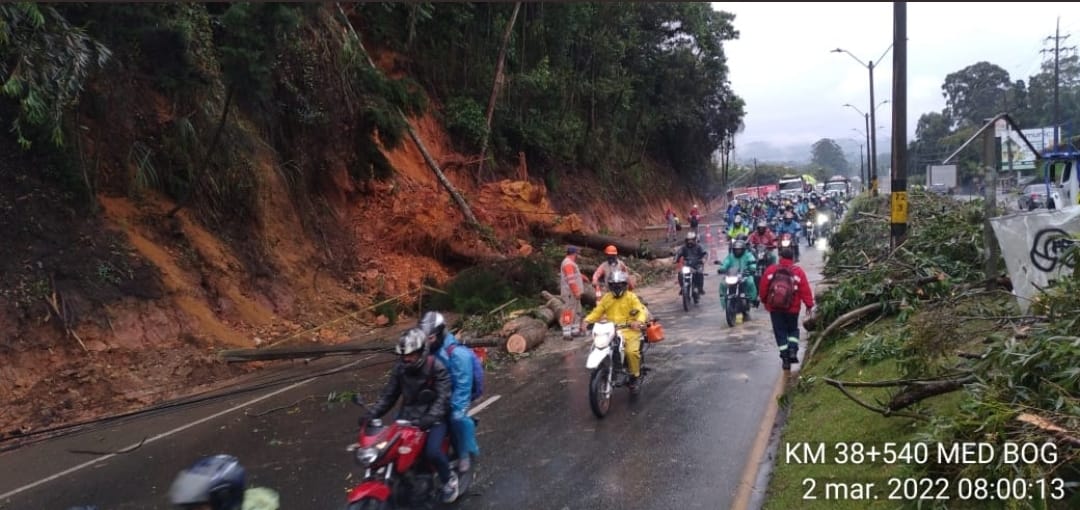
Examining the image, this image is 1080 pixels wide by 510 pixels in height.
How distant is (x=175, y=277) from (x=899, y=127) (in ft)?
47.1

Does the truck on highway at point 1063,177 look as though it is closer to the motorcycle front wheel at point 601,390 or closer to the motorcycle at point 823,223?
the motorcycle at point 823,223

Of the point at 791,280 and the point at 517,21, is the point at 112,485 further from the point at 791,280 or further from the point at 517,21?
the point at 517,21

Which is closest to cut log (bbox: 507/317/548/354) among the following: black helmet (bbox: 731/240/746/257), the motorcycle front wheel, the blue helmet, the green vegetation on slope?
black helmet (bbox: 731/240/746/257)

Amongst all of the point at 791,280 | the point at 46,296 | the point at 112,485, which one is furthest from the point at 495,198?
the point at 112,485

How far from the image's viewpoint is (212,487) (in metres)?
3.60

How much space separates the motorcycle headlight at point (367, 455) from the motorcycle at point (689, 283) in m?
11.5

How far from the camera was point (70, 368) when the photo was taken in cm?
1145

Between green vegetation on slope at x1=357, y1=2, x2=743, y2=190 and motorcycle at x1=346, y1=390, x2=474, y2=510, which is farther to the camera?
green vegetation on slope at x1=357, y1=2, x2=743, y2=190

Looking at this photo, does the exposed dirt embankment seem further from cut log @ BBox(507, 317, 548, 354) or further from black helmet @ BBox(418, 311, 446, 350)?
black helmet @ BBox(418, 311, 446, 350)

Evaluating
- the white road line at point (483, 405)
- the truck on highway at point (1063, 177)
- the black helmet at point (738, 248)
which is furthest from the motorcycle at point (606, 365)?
the truck on highway at point (1063, 177)

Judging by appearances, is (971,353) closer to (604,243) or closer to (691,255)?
(691,255)

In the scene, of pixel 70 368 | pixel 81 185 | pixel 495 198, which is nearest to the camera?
pixel 70 368

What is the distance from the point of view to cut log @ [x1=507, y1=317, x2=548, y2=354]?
495 inches

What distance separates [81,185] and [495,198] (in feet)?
43.3
